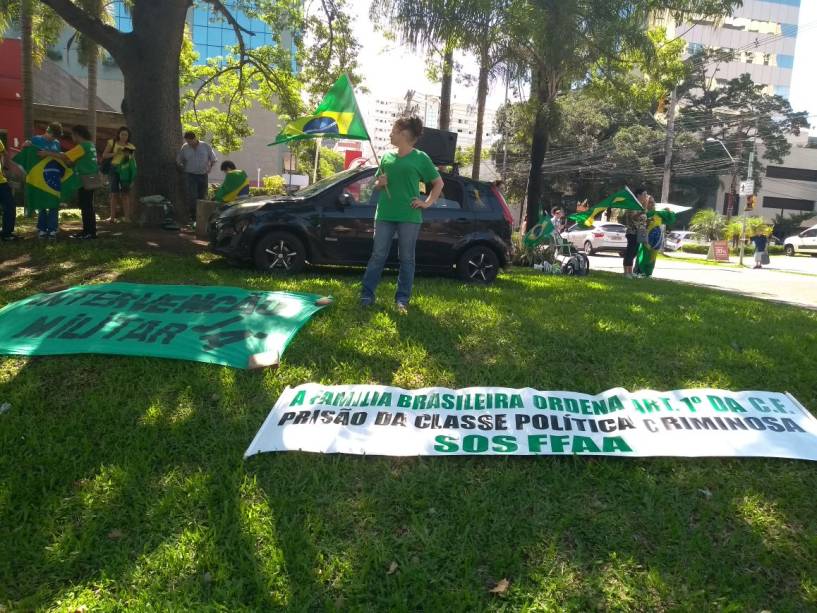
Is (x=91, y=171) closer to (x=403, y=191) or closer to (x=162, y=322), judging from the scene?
(x=162, y=322)

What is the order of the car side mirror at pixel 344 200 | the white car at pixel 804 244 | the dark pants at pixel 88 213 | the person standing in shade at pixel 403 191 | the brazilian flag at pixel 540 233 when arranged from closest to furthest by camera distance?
1. the person standing in shade at pixel 403 191
2. the car side mirror at pixel 344 200
3. the dark pants at pixel 88 213
4. the brazilian flag at pixel 540 233
5. the white car at pixel 804 244

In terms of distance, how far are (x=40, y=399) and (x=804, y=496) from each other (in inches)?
170

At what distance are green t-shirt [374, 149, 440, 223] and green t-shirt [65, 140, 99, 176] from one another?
5.56 meters

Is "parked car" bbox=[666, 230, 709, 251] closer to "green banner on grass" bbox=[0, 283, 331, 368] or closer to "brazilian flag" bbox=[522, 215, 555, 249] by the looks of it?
"brazilian flag" bbox=[522, 215, 555, 249]

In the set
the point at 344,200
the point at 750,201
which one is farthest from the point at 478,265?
the point at 750,201

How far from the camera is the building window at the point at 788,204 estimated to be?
60719 mm

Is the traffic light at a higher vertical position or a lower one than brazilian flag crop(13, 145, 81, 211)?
higher

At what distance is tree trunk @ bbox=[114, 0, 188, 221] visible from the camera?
1066 cm

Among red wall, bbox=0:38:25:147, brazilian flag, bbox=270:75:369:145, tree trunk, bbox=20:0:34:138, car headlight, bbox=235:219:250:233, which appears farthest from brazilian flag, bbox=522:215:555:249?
→ red wall, bbox=0:38:25:147

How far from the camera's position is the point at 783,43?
77.6 meters

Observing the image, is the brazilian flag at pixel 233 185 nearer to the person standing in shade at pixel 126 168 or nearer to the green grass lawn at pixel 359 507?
the person standing in shade at pixel 126 168

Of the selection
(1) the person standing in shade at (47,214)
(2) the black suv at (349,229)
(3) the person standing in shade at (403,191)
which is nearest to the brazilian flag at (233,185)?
(1) the person standing in shade at (47,214)

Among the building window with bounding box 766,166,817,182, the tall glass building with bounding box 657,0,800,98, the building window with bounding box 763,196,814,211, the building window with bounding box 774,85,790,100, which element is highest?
the tall glass building with bounding box 657,0,800,98

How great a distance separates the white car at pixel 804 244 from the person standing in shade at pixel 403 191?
121 ft
